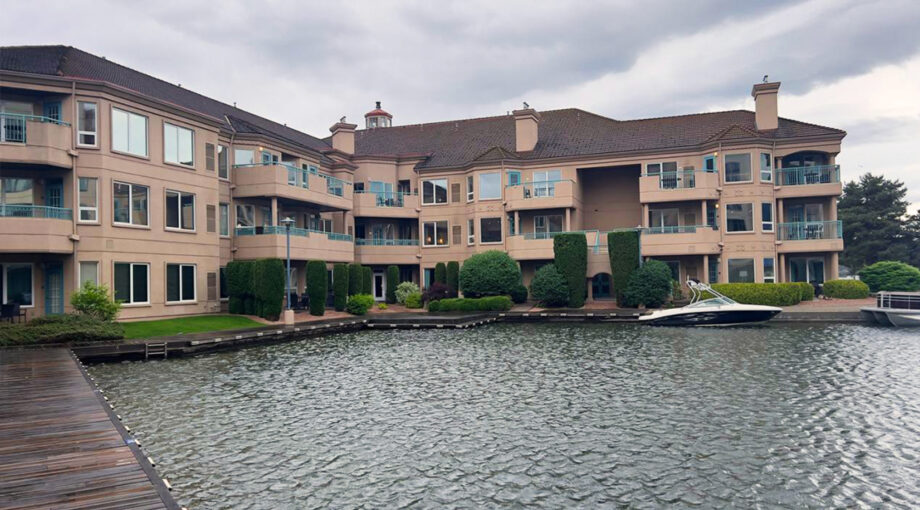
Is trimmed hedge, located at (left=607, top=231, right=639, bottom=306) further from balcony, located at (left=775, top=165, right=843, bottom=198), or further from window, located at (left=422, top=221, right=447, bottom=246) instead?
window, located at (left=422, top=221, right=447, bottom=246)

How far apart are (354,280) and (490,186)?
1334 cm

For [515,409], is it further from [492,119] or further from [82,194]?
[492,119]

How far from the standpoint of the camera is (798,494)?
9.90 meters

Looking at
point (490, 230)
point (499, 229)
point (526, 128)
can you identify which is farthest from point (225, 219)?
point (526, 128)

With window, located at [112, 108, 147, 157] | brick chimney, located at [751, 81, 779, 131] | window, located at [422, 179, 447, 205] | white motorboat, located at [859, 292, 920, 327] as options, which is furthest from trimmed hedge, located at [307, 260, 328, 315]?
brick chimney, located at [751, 81, 779, 131]

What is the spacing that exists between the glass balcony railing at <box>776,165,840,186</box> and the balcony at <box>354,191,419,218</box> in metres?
26.6

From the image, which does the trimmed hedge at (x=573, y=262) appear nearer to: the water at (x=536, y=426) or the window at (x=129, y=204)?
the water at (x=536, y=426)

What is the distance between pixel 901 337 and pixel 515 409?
830 inches

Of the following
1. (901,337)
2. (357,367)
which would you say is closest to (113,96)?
(357,367)

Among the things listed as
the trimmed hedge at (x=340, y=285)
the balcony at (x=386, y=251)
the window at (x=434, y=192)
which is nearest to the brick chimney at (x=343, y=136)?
the window at (x=434, y=192)

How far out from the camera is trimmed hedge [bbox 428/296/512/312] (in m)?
40.9

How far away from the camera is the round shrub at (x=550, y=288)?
1619 inches

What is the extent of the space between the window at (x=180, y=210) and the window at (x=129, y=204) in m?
1.55

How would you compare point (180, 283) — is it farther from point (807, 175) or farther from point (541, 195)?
point (807, 175)
